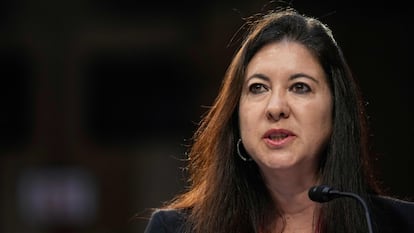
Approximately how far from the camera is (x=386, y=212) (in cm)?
217

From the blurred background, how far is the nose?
18.0ft

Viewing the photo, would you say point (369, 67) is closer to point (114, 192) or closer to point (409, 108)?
point (409, 108)

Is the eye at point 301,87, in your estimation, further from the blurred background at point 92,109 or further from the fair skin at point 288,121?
the blurred background at point 92,109

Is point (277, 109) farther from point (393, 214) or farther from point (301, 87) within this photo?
point (393, 214)

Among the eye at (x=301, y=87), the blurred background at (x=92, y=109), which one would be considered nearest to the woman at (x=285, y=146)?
the eye at (x=301, y=87)

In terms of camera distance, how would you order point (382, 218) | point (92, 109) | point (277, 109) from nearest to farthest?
point (277, 109) → point (382, 218) → point (92, 109)

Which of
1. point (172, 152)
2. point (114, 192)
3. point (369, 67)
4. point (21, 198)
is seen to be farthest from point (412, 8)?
point (21, 198)

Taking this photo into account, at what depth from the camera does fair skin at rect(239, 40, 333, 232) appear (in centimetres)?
207

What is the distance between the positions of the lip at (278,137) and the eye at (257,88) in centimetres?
12

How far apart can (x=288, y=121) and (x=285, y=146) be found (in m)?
0.06

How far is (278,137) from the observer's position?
2070mm

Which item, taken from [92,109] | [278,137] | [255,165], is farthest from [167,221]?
[92,109]

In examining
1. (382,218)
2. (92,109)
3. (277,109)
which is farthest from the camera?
(92,109)

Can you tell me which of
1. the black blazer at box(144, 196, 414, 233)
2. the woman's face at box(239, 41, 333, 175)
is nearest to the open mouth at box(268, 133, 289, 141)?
the woman's face at box(239, 41, 333, 175)
